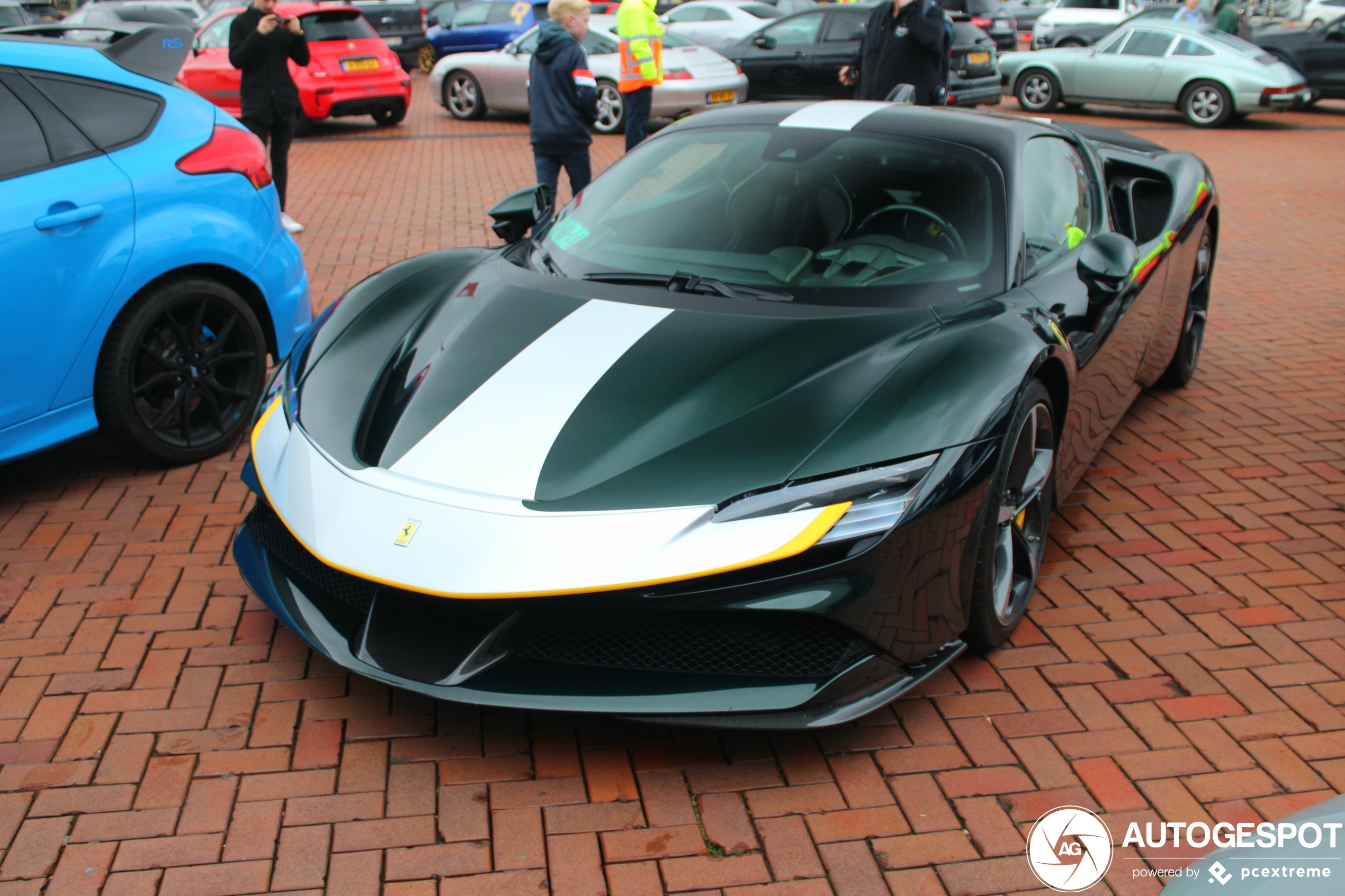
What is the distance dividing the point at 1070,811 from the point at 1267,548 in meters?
1.77

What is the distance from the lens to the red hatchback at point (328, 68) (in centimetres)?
1266

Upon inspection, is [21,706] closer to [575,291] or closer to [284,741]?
[284,741]

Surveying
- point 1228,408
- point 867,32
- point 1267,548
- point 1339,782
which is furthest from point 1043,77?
point 1339,782

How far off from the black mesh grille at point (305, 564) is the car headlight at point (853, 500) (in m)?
0.84

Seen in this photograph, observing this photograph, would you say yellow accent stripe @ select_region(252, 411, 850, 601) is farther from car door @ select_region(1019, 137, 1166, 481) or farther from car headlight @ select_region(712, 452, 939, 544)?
car door @ select_region(1019, 137, 1166, 481)

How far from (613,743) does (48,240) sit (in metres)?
2.49

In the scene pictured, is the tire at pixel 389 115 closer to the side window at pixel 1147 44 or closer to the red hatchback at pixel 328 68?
the red hatchback at pixel 328 68

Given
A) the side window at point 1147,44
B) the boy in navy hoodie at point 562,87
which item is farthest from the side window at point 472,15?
the boy in navy hoodie at point 562,87

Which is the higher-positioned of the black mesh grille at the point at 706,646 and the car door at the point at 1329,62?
the black mesh grille at the point at 706,646

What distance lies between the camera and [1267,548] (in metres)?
3.75

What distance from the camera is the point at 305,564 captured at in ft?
8.84

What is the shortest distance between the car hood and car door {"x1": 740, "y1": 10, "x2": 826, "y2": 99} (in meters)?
11.6

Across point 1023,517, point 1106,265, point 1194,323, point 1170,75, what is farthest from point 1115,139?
point 1170,75

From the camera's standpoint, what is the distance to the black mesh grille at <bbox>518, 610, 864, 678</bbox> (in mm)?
2402
